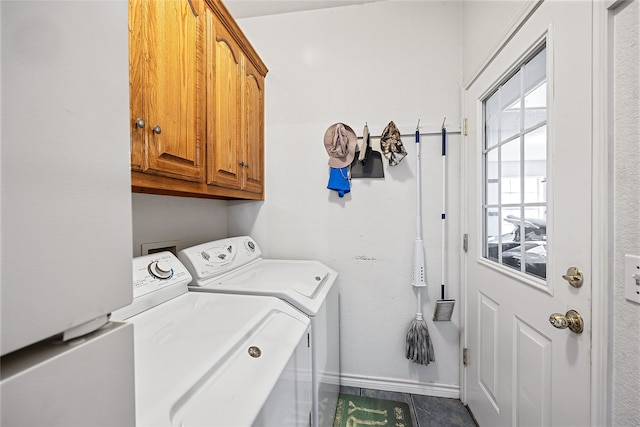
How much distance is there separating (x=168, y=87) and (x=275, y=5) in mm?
1415

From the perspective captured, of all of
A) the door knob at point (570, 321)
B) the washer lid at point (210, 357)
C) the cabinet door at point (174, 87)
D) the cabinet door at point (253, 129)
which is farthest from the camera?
the cabinet door at point (253, 129)

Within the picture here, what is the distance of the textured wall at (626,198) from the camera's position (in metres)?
0.67

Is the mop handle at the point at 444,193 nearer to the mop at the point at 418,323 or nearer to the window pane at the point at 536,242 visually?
the mop at the point at 418,323

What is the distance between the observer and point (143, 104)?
34.5 inches

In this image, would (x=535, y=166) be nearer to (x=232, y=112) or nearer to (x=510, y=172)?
(x=510, y=172)

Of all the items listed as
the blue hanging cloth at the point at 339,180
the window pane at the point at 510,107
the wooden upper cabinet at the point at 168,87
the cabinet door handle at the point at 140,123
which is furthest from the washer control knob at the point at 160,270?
the window pane at the point at 510,107

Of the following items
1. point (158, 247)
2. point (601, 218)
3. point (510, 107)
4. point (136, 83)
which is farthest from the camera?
point (158, 247)

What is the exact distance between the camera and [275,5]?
1.89m

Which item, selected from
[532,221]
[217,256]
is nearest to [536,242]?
[532,221]

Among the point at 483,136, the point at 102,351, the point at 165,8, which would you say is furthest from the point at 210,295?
the point at 483,136

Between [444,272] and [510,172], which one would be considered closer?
[510,172]

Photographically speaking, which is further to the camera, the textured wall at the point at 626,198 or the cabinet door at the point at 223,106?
the cabinet door at the point at 223,106

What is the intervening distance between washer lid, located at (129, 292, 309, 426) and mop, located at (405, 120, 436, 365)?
3.36ft

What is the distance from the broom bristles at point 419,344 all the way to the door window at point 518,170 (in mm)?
662
